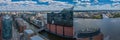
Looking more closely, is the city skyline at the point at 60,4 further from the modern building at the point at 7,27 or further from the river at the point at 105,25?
the river at the point at 105,25

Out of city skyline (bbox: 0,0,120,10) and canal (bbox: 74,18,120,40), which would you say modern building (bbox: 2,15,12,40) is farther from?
canal (bbox: 74,18,120,40)

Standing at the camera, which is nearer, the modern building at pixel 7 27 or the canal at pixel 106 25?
the modern building at pixel 7 27

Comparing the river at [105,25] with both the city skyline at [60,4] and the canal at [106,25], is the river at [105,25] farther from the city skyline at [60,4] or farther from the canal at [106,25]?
the city skyline at [60,4]

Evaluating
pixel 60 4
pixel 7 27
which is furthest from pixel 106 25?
pixel 7 27

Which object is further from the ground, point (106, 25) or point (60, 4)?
point (60, 4)

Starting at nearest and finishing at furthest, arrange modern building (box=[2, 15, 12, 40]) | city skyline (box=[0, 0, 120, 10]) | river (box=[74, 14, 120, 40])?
1. city skyline (box=[0, 0, 120, 10])
2. modern building (box=[2, 15, 12, 40])
3. river (box=[74, 14, 120, 40])

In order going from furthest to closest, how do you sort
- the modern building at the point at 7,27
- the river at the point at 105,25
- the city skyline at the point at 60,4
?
the river at the point at 105,25, the modern building at the point at 7,27, the city skyline at the point at 60,4

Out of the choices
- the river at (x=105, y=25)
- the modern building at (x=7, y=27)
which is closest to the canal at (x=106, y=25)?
the river at (x=105, y=25)

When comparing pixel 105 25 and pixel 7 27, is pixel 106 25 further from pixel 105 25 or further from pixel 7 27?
pixel 7 27

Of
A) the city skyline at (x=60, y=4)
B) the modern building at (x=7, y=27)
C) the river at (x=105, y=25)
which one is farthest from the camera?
the river at (x=105, y=25)

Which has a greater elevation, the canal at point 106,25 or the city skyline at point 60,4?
the city skyline at point 60,4

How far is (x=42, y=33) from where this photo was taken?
135 inches

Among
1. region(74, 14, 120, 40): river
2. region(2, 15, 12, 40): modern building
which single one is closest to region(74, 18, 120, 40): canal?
region(74, 14, 120, 40): river

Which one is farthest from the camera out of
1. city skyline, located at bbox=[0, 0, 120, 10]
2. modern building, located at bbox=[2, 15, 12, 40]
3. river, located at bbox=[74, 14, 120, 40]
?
river, located at bbox=[74, 14, 120, 40]
